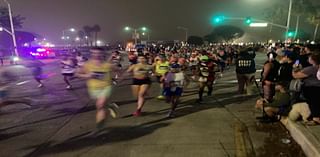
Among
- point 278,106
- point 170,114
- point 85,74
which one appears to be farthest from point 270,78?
point 85,74

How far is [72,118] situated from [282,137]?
513cm

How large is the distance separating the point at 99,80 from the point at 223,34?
129m

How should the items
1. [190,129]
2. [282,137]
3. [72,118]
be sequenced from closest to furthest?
[282,137] → [190,129] → [72,118]

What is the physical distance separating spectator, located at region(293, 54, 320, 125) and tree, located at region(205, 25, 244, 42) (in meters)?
127

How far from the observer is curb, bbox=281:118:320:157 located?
17.8 ft

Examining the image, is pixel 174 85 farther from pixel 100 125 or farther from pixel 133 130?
pixel 100 125

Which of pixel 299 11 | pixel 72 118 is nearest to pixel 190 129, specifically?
pixel 72 118

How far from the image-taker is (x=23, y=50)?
5331 centimetres

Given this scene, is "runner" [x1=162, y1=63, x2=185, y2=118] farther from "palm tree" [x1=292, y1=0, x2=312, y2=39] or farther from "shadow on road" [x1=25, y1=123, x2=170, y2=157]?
"palm tree" [x1=292, y1=0, x2=312, y2=39]

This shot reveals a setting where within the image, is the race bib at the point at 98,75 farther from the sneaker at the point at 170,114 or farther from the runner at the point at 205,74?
the runner at the point at 205,74

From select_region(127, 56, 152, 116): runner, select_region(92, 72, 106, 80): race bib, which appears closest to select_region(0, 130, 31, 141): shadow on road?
select_region(92, 72, 106, 80): race bib

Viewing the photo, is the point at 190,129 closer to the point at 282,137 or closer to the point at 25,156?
the point at 282,137

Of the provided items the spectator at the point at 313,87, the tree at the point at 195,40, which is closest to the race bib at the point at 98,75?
the spectator at the point at 313,87

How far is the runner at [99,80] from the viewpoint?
24.0ft
